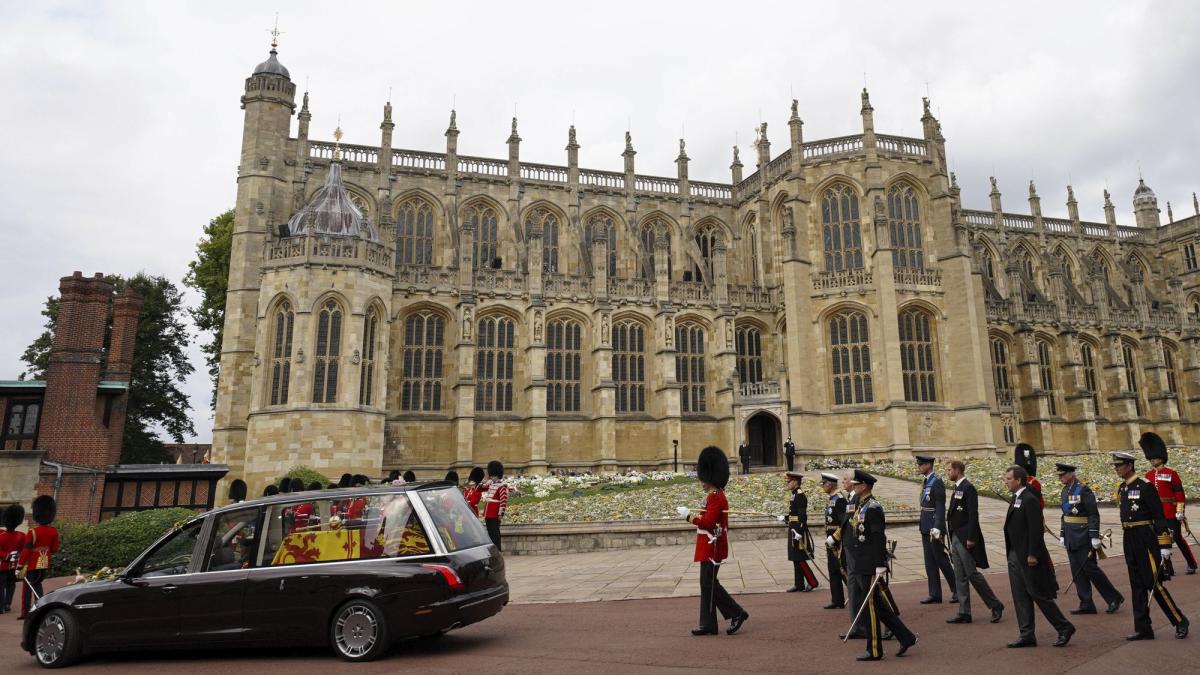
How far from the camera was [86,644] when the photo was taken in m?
8.22

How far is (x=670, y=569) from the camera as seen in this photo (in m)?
13.9

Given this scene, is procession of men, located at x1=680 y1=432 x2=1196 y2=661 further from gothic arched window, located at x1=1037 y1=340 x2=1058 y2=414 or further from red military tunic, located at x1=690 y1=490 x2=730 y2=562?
gothic arched window, located at x1=1037 y1=340 x2=1058 y2=414

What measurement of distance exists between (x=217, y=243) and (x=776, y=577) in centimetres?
3576

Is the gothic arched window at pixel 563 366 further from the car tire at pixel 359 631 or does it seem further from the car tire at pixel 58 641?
the car tire at pixel 359 631

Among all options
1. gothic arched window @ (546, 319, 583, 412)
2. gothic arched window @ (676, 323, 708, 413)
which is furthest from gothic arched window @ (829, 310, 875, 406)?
gothic arched window @ (546, 319, 583, 412)

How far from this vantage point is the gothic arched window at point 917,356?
35.2 metres

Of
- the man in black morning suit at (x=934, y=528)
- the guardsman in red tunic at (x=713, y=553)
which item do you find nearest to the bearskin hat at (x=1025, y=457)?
the man in black morning suit at (x=934, y=528)

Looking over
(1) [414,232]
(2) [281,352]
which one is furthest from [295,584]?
(1) [414,232]

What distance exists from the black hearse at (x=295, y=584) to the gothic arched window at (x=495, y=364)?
25.9m

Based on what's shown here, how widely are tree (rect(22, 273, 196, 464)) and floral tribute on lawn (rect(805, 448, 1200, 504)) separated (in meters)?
31.5

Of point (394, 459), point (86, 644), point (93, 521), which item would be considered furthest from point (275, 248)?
point (86, 644)

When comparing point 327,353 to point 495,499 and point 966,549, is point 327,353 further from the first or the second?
point 966,549

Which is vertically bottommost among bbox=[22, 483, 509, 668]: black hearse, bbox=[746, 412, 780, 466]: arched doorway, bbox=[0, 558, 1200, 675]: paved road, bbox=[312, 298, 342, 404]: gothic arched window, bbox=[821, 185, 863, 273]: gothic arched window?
bbox=[0, 558, 1200, 675]: paved road

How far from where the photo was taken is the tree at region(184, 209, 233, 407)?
39.3m
